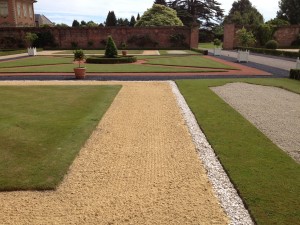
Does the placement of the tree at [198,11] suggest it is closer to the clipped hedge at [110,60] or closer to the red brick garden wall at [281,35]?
the red brick garden wall at [281,35]

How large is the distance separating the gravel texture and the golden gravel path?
2.24 metres

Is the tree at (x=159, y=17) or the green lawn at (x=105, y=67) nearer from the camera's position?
the green lawn at (x=105, y=67)

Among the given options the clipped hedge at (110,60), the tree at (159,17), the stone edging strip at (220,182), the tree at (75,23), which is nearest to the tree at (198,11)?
the tree at (159,17)

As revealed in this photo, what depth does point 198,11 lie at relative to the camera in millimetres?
69312

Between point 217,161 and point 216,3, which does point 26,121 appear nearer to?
point 217,161

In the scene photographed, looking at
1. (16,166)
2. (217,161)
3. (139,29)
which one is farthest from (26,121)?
(139,29)

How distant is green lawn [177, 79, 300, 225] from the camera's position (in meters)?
4.22

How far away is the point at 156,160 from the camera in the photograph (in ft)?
19.8

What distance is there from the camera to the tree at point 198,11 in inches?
2709

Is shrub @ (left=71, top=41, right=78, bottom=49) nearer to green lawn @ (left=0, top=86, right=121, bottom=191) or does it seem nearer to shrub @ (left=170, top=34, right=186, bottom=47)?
shrub @ (left=170, top=34, right=186, bottom=47)

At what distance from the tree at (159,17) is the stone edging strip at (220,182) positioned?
51272 mm

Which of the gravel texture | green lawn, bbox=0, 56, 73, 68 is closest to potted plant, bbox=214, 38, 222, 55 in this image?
green lawn, bbox=0, 56, 73, 68

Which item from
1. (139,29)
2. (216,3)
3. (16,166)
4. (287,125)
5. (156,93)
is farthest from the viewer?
(216,3)

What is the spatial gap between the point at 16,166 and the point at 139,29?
45516 mm
